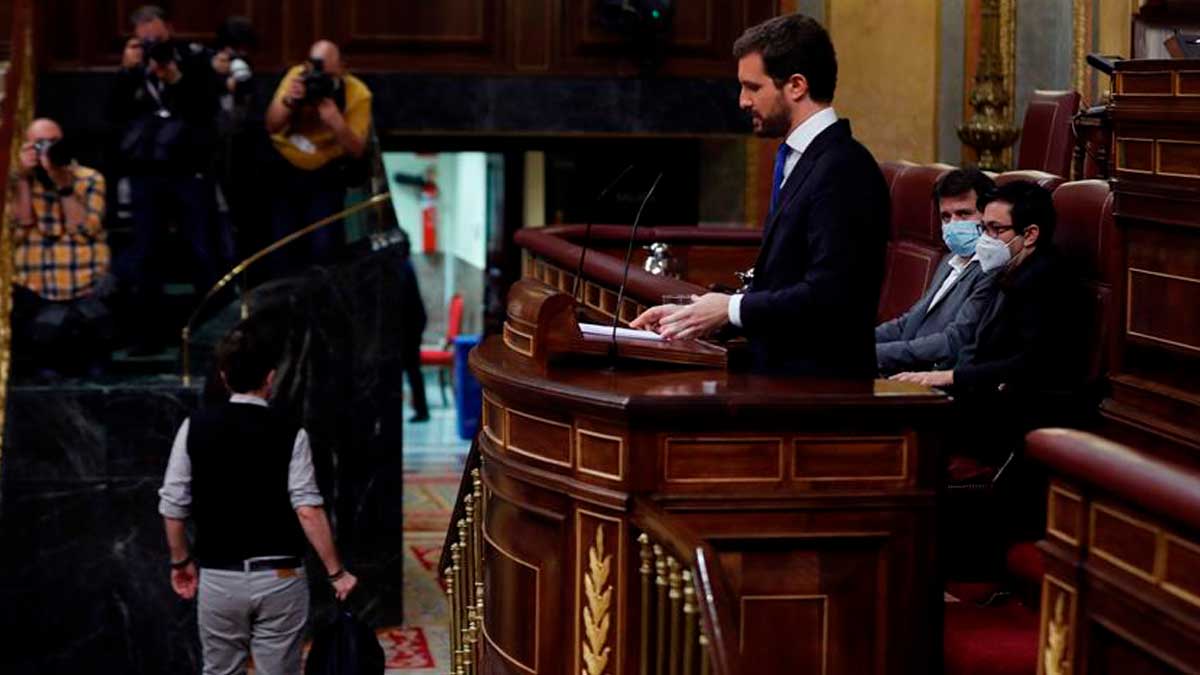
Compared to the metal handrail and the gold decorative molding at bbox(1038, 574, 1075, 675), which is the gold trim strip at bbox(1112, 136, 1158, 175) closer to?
the gold decorative molding at bbox(1038, 574, 1075, 675)

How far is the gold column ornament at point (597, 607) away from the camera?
4.08 meters

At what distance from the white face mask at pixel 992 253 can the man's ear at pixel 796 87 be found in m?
1.27

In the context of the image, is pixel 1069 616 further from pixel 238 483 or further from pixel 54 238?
pixel 54 238

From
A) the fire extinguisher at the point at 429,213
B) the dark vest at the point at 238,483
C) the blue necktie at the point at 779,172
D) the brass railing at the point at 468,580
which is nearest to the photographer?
the blue necktie at the point at 779,172

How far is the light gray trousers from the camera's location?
622cm

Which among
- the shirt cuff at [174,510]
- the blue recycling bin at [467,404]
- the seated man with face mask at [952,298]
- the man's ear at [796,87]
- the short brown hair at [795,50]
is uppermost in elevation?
the short brown hair at [795,50]

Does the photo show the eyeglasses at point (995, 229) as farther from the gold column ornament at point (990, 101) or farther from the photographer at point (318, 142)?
the gold column ornament at point (990, 101)

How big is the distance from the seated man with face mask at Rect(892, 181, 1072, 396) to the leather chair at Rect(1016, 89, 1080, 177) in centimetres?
317

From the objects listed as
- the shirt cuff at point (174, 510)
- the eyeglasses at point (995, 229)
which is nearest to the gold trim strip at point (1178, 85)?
the eyeglasses at point (995, 229)

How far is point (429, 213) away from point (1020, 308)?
36.5ft

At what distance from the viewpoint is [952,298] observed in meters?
5.93

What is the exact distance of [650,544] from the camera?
3959mm

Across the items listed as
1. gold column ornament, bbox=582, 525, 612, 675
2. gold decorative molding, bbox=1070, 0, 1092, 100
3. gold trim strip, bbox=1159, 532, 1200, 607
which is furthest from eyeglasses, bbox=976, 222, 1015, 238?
gold decorative molding, bbox=1070, 0, 1092, 100

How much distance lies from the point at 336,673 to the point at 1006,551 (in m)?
1.98
